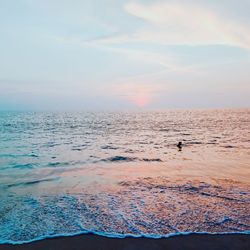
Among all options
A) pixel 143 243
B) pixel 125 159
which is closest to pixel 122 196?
pixel 143 243

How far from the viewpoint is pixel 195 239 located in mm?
7898

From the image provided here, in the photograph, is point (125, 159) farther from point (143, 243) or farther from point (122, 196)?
point (143, 243)

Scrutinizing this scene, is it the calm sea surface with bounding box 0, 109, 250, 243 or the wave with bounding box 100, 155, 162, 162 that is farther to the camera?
the wave with bounding box 100, 155, 162, 162

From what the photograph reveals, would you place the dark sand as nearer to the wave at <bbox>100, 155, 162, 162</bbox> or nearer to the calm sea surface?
the calm sea surface

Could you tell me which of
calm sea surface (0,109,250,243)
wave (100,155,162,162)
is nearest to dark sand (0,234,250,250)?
calm sea surface (0,109,250,243)

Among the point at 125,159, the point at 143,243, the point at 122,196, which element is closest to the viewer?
the point at 143,243

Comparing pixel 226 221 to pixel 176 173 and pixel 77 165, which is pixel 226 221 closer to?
pixel 176 173

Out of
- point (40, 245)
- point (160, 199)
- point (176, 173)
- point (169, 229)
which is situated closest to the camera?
point (40, 245)

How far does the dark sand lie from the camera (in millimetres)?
7527

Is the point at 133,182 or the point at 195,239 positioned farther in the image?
the point at 133,182

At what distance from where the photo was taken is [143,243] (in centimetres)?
777

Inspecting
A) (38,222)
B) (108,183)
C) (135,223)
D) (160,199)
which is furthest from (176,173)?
(38,222)

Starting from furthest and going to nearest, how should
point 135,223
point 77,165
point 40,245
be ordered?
point 77,165, point 135,223, point 40,245

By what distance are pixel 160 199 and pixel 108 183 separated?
3.75m
